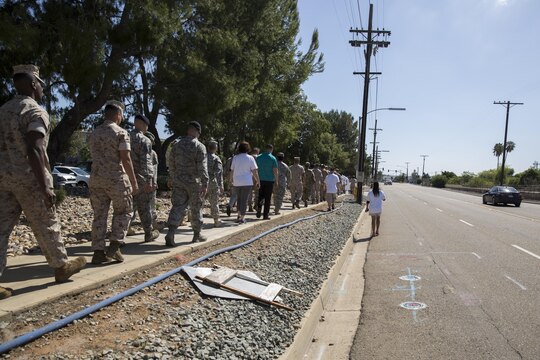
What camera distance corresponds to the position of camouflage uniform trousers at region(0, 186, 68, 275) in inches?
159

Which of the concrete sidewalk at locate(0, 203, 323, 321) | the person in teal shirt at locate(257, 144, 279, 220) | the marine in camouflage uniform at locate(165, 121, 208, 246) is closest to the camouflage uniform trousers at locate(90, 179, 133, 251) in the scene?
the concrete sidewalk at locate(0, 203, 323, 321)

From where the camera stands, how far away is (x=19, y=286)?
4352 millimetres

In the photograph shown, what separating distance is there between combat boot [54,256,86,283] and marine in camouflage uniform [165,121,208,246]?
2.20m

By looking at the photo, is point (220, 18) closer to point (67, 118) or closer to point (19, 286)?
point (67, 118)

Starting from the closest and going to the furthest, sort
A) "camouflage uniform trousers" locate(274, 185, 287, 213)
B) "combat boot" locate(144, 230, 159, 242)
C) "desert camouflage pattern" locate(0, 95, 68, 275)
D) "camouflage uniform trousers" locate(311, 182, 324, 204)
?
"desert camouflage pattern" locate(0, 95, 68, 275) → "combat boot" locate(144, 230, 159, 242) → "camouflage uniform trousers" locate(274, 185, 287, 213) → "camouflage uniform trousers" locate(311, 182, 324, 204)

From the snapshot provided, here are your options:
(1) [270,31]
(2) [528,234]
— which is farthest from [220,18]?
(2) [528,234]

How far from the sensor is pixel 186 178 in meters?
6.73

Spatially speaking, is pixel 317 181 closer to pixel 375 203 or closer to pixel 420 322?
pixel 375 203

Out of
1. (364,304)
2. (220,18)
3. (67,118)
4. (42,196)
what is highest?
(220,18)

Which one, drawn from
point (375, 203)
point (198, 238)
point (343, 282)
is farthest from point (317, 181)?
point (198, 238)

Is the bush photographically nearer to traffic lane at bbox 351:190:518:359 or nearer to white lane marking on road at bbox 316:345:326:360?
traffic lane at bbox 351:190:518:359

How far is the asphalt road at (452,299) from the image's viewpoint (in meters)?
4.74

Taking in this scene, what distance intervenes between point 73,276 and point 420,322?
4.01 metres

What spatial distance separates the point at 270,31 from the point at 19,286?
689 inches
